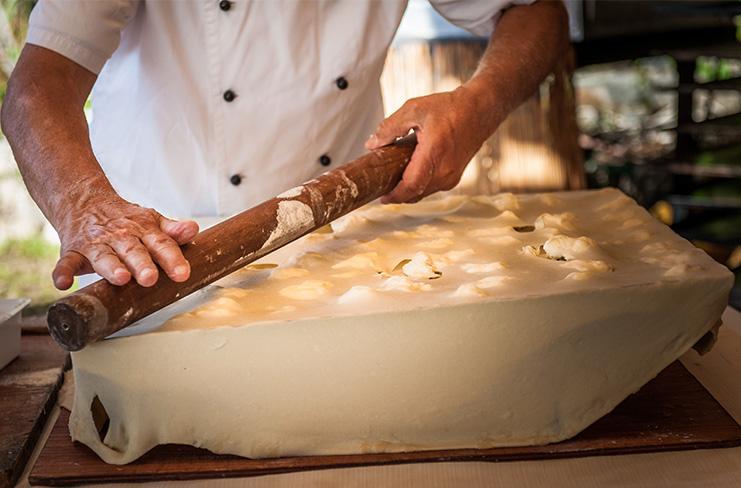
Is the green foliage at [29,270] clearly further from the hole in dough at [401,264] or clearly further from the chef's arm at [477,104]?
the hole in dough at [401,264]

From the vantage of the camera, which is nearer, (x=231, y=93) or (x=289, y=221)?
(x=289, y=221)

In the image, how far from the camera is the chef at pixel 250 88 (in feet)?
4.87

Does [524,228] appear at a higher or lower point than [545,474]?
higher

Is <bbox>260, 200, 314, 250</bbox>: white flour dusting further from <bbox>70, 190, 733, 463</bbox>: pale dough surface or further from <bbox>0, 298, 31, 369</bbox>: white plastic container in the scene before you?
<bbox>0, 298, 31, 369</bbox>: white plastic container

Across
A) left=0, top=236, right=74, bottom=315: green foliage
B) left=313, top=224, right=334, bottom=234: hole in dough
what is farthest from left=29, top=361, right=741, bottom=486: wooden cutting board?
left=0, top=236, right=74, bottom=315: green foliage

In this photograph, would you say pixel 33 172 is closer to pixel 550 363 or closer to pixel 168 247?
pixel 168 247

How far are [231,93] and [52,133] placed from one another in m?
0.47

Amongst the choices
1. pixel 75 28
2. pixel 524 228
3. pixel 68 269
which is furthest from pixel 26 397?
pixel 524 228

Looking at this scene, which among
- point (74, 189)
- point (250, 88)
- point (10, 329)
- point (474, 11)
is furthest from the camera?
point (474, 11)

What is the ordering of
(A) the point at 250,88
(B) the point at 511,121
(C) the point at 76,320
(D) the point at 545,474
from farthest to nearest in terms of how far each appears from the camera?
(B) the point at 511,121 < (A) the point at 250,88 < (D) the point at 545,474 < (C) the point at 76,320

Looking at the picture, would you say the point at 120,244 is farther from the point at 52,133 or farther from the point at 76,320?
the point at 52,133

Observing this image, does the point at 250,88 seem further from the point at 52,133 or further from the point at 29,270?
the point at 29,270

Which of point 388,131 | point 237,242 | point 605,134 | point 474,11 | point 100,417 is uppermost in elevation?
point 474,11

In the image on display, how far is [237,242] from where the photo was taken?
3.76 ft
